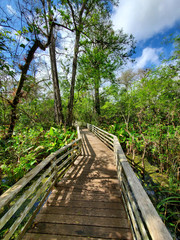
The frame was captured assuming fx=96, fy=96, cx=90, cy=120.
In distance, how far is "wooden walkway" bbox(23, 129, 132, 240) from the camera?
155 centimetres

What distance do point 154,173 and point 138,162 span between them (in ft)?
3.44

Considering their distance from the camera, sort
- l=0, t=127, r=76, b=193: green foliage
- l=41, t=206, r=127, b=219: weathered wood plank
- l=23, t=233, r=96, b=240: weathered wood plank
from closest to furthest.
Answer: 1. l=23, t=233, r=96, b=240: weathered wood plank
2. l=41, t=206, r=127, b=219: weathered wood plank
3. l=0, t=127, r=76, b=193: green foliage

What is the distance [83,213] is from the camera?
1890mm

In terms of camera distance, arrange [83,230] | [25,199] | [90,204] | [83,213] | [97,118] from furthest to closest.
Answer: [97,118] < [90,204] < [83,213] < [83,230] < [25,199]

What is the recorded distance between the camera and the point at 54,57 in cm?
764

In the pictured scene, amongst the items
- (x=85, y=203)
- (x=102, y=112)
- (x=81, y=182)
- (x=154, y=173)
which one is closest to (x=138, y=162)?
(x=154, y=173)

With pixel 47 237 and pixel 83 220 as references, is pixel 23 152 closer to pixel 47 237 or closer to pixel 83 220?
pixel 47 237

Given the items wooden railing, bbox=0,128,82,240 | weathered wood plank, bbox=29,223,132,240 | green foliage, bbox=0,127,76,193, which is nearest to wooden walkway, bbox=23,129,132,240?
weathered wood plank, bbox=29,223,132,240

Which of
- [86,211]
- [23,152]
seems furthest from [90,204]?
[23,152]

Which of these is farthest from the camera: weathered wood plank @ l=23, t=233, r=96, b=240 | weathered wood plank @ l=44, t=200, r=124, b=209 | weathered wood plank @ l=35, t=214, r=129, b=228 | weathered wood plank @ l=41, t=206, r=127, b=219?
weathered wood plank @ l=44, t=200, r=124, b=209

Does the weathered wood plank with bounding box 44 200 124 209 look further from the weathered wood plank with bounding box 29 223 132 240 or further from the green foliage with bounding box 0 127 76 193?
the green foliage with bounding box 0 127 76 193

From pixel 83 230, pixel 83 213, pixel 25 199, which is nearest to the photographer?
pixel 25 199

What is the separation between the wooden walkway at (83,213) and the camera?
155 cm

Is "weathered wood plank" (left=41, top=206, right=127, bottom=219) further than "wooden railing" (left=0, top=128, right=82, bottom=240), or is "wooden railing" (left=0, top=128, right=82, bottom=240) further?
"weathered wood plank" (left=41, top=206, right=127, bottom=219)
